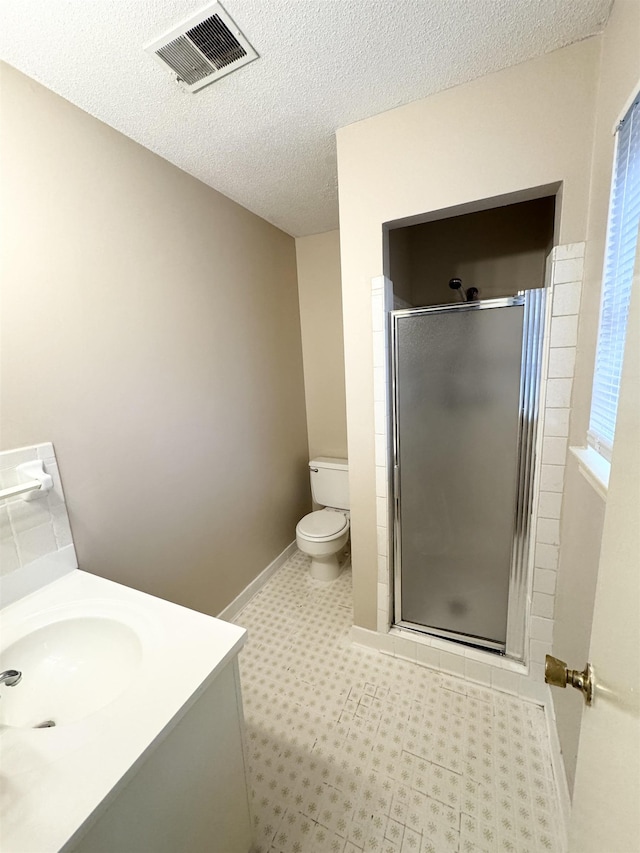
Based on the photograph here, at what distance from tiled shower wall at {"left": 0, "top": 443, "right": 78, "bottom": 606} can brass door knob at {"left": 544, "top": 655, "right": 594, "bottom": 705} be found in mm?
1461

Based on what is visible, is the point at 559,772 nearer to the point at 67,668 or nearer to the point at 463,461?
the point at 463,461

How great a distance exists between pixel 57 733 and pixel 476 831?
1.30m

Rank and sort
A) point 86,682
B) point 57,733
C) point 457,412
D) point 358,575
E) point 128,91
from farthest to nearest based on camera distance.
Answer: point 358,575, point 457,412, point 128,91, point 86,682, point 57,733

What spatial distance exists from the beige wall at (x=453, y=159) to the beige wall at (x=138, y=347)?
79cm

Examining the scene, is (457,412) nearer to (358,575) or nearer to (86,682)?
(358,575)

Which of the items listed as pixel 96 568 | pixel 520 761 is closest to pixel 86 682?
pixel 96 568

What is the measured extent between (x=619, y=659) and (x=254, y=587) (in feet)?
6.98

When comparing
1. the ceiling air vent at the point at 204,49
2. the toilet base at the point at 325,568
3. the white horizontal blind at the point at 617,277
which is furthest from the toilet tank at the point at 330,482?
the ceiling air vent at the point at 204,49

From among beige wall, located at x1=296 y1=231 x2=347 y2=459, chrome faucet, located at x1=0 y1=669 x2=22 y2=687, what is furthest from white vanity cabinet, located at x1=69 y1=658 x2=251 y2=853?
beige wall, located at x1=296 y1=231 x2=347 y2=459

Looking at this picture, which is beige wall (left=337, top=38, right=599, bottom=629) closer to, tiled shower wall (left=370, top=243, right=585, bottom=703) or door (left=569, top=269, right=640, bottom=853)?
tiled shower wall (left=370, top=243, right=585, bottom=703)

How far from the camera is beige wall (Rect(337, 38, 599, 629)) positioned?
1.12 metres

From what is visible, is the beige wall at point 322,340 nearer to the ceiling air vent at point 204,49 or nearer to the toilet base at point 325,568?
the toilet base at point 325,568

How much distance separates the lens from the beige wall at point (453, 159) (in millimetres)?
1125

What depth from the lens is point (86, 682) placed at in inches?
36.9
